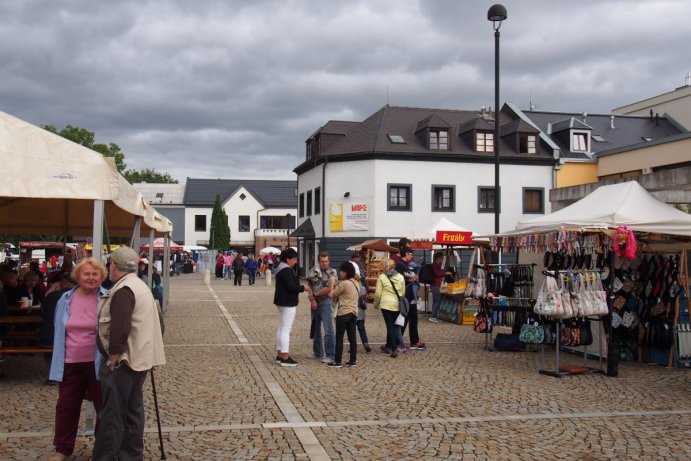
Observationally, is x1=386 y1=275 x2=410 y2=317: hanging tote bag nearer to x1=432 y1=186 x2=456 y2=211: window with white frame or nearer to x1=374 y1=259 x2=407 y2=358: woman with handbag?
x1=374 y1=259 x2=407 y2=358: woman with handbag

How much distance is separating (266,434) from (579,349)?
7215 mm

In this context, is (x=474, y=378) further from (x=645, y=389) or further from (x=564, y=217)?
Result: (x=564, y=217)

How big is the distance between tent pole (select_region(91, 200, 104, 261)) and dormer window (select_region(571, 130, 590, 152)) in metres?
36.3

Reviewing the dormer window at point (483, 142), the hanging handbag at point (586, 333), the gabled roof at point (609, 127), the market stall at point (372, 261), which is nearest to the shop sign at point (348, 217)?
the dormer window at point (483, 142)

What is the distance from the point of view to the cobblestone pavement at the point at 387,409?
592 cm

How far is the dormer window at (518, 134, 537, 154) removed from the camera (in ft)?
128

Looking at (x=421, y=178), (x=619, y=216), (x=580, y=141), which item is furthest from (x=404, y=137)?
(x=619, y=216)

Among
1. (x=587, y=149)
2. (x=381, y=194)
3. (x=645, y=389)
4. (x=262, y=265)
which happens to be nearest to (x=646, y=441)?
(x=645, y=389)

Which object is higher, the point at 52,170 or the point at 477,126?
the point at 477,126

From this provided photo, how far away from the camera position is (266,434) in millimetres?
6344

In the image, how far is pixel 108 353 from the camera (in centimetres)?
488

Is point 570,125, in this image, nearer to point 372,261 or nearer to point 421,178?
point 421,178

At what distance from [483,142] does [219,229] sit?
38591 mm

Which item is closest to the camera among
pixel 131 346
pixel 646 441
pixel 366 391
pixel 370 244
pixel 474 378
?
pixel 131 346
